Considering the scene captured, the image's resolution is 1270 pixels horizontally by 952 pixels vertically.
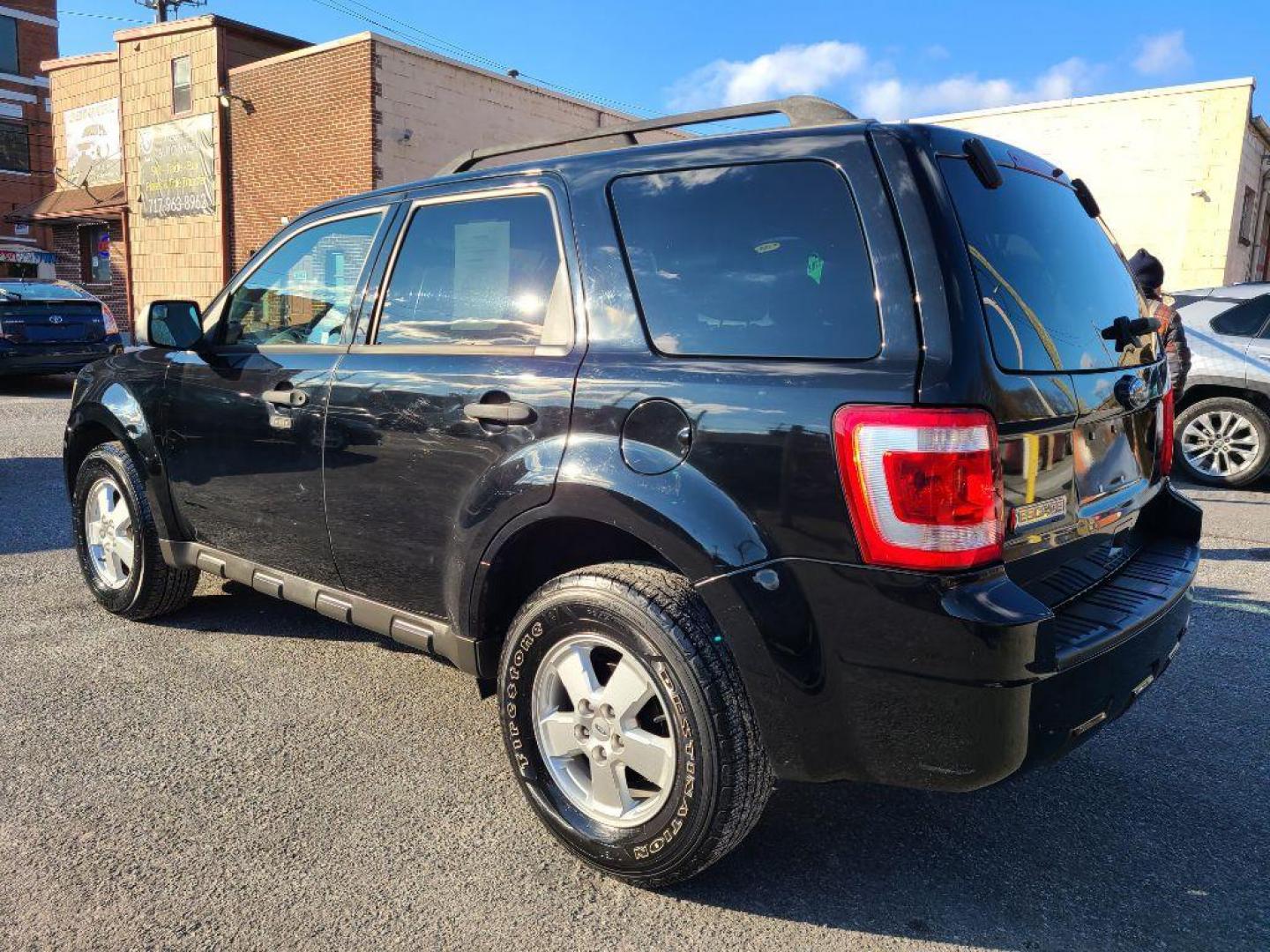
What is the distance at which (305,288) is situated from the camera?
363cm

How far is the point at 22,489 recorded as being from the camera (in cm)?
736

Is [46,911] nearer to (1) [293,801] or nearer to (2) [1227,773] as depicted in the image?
(1) [293,801]

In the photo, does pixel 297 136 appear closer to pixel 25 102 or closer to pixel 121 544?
pixel 121 544

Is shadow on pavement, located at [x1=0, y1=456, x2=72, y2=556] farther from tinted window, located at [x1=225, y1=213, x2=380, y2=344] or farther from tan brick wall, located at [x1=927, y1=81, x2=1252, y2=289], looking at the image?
tan brick wall, located at [x1=927, y1=81, x2=1252, y2=289]

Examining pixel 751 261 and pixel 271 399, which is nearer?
pixel 751 261

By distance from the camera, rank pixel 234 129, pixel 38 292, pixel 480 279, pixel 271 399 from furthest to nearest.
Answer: pixel 234 129 → pixel 38 292 → pixel 271 399 → pixel 480 279

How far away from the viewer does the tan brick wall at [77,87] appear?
958 inches

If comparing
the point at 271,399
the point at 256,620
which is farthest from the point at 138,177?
the point at 271,399

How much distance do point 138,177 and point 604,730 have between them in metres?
25.8

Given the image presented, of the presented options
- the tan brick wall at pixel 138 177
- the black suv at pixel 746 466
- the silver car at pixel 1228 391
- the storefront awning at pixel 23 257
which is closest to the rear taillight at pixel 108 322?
the tan brick wall at pixel 138 177

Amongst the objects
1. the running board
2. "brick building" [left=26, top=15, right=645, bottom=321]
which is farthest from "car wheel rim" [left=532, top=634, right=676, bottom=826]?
"brick building" [left=26, top=15, right=645, bottom=321]

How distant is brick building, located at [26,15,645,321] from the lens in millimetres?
19016

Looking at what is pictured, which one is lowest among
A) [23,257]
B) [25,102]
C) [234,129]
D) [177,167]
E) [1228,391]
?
[1228,391]

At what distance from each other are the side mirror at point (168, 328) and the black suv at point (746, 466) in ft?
2.49
